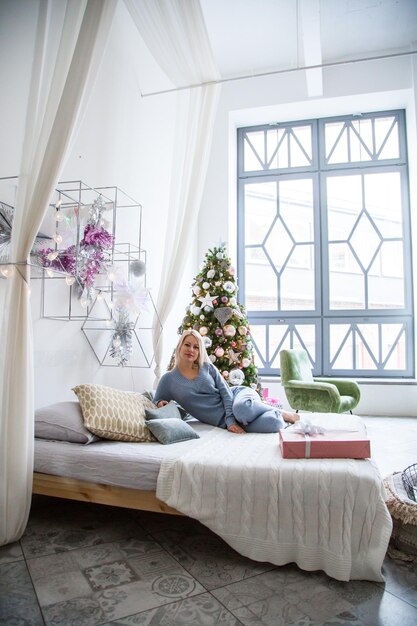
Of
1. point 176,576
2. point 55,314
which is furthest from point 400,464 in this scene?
point 55,314

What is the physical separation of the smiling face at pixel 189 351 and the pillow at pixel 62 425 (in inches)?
39.2

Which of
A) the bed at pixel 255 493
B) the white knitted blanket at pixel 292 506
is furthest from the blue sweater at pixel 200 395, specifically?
the white knitted blanket at pixel 292 506

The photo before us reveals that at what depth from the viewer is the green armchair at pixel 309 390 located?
5.22 metres

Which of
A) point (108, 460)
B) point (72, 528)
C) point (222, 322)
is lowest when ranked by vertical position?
point (72, 528)

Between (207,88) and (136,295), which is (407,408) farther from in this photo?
(207,88)

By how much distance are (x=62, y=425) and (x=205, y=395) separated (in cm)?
117

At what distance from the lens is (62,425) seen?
2879mm

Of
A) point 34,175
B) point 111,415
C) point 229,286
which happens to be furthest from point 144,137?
point 111,415

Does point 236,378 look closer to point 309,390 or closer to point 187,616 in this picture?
point 309,390

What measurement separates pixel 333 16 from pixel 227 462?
236 inches

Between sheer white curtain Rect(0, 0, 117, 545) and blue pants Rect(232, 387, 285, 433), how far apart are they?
146cm

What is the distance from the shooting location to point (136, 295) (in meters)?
4.16

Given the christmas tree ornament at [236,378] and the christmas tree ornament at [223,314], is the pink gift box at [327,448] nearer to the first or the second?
the christmas tree ornament at [236,378]

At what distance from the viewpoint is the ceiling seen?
223 inches
